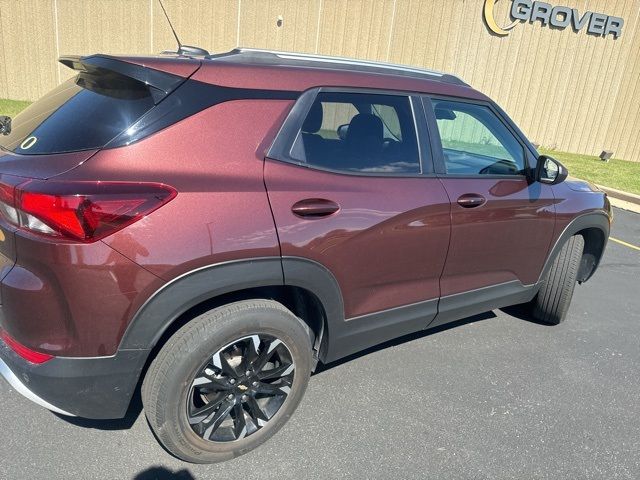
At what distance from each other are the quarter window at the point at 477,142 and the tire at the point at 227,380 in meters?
1.46

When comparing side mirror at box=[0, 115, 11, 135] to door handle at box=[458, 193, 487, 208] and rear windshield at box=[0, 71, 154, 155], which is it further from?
door handle at box=[458, 193, 487, 208]

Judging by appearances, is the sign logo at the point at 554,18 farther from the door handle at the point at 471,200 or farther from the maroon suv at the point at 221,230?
the door handle at the point at 471,200

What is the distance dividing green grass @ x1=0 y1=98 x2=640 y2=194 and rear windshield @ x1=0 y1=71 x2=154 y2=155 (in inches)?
416

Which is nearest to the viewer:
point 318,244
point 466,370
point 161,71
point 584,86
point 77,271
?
point 77,271

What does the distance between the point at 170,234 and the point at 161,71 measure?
2.31ft

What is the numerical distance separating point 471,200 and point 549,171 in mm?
828

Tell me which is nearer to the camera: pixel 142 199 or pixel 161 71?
pixel 142 199

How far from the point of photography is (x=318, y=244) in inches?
83.4

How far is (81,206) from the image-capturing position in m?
1.66

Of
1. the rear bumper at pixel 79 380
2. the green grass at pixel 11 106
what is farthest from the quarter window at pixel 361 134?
the green grass at pixel 11 106

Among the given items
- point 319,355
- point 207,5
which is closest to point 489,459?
point 319,355

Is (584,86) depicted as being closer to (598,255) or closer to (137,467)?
(598,255)

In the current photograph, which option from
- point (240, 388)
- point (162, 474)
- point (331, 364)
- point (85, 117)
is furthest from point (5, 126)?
point (331, 364)

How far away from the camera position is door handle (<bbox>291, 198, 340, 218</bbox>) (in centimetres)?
205
